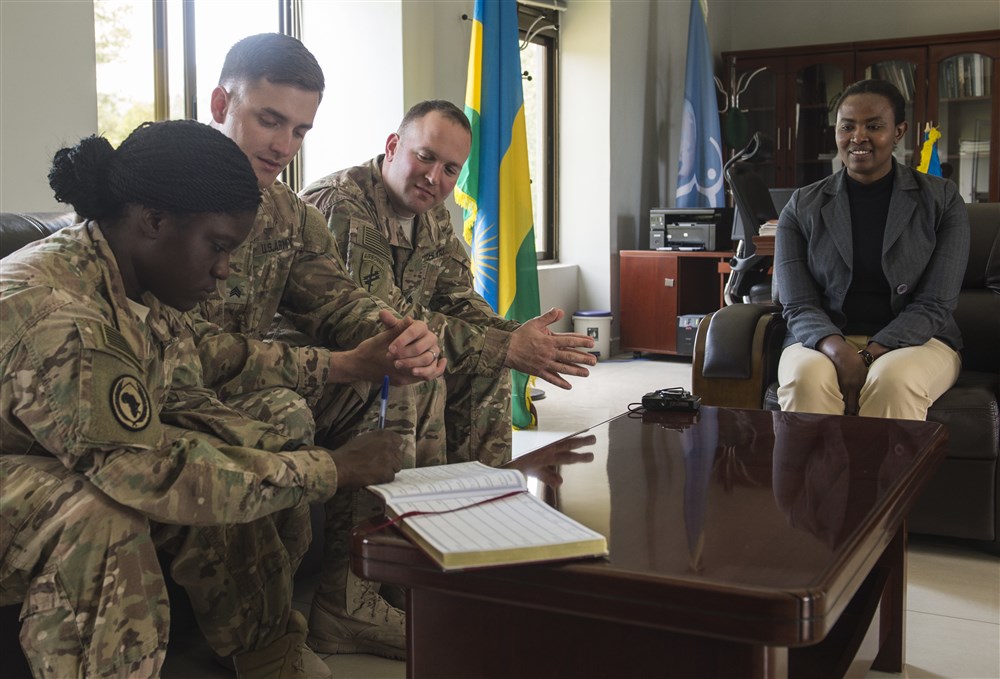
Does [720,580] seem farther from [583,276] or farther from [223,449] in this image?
[583,276]

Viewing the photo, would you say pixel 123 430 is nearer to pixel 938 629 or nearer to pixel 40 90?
pixel 938 629

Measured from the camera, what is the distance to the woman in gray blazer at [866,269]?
255 centimetres

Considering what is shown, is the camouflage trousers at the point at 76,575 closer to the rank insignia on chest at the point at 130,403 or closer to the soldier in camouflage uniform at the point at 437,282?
the rank insignia on chest at the point at 130,403

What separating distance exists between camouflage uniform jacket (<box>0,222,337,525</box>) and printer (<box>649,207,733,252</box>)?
4.98 m

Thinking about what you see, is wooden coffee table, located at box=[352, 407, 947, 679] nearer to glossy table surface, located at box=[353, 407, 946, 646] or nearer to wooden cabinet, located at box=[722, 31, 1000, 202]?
glossy table surface, located at box=[353, 407, 946, 646]

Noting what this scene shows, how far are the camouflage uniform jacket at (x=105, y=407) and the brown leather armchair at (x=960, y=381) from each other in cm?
154

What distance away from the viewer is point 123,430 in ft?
4.15

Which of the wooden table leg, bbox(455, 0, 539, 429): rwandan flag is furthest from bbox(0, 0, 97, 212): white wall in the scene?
the wooden table leg

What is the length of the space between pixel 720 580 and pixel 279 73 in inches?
55.7

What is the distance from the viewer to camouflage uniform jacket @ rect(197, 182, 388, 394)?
199cm

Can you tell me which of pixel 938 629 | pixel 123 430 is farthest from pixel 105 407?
pixel 938 629

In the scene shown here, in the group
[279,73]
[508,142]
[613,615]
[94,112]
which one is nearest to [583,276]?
[508,142]

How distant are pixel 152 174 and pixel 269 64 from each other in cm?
68

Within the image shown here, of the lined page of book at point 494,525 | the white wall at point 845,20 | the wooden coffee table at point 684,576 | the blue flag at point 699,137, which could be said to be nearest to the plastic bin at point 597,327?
the blue flag at point 699,137
